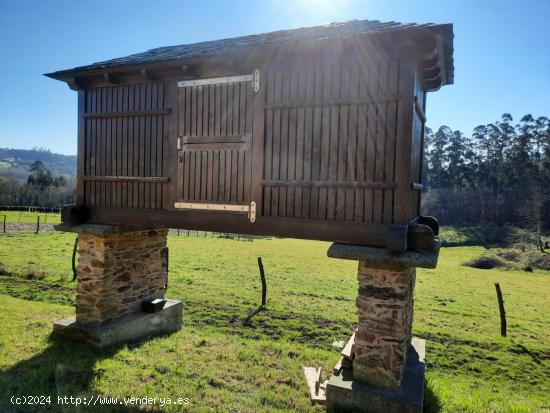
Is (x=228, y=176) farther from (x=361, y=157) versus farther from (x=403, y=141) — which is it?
(x=403, y=141)

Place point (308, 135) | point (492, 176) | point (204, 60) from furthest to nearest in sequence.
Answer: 1. point (492, 176)
2. point (204, 60)
3. point (308, 135)

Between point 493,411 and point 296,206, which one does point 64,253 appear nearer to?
point 296,206

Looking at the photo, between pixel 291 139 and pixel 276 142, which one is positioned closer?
pixel 291 139

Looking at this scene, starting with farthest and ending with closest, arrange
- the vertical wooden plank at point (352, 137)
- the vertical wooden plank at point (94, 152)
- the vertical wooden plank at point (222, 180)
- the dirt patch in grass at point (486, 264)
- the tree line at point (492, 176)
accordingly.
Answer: the tree line at point (492, 176) → the dirt patch in grass at point (486, 264) → the vertical wooden plank at point (94, 152) → the vertical wooden plank at point (222, 180) → the vertical wooden plank at point (352, 137)

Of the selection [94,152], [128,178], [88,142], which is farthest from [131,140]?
[88,142]

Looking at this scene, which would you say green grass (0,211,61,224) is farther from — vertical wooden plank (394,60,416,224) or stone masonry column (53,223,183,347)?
vertical wooden plank (394,60,416,224)

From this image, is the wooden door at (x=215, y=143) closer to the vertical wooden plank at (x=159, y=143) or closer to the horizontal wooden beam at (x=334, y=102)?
the vertical wooden plank at (x=159, y=143)

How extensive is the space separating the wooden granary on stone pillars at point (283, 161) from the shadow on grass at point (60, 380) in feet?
1.42

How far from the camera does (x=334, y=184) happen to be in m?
5.81

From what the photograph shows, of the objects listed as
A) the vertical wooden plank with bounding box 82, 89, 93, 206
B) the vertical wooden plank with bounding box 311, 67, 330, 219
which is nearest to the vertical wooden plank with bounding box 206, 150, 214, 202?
the vertical wooden plank with bounding box 311, 67, 330, 219

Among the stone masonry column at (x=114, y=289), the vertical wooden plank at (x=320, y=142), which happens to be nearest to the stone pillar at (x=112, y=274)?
the stone masonry column at (x=114, y=289)

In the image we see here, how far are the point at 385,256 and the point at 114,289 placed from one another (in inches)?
228

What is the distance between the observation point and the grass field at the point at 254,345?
6.29 m

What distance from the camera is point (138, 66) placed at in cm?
698
